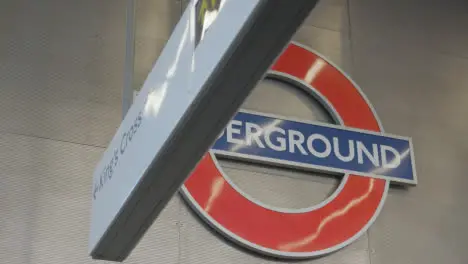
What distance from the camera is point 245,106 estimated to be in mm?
4074

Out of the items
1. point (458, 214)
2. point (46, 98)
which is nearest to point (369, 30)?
point (458, 214)

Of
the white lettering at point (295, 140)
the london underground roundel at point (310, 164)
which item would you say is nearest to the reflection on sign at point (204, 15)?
the london underground roundel at point (310, 164)

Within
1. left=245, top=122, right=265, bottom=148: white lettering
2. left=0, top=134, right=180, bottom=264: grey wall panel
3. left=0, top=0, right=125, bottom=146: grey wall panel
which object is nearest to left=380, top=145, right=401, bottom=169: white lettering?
left=245, top=122, right=265, bottom=148: white lettering

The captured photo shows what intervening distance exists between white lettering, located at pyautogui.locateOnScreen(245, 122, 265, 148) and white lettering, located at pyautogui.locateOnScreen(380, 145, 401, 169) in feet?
1.97

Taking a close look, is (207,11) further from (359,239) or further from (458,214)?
(458,214)

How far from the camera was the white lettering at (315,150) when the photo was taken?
4.04 m

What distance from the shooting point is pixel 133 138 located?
7.32 feet

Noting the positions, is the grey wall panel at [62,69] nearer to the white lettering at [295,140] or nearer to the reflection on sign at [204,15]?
the white lettering at [295,140]

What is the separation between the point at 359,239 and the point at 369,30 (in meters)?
1.15

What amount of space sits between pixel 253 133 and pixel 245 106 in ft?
0.51

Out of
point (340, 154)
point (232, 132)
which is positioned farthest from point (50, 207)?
point (340, 154)

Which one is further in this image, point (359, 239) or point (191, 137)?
point (359, 239)

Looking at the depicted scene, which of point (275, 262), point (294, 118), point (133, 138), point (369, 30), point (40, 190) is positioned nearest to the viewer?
point (133, 138)

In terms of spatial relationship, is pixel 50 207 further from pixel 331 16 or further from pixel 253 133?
pixel 331 16
